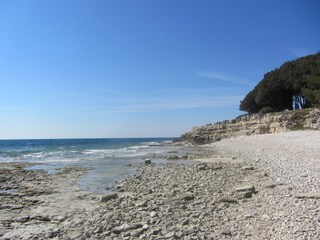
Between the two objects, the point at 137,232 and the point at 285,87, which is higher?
the point at 285,87

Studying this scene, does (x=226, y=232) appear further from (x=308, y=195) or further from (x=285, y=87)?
(x=285, y=87)

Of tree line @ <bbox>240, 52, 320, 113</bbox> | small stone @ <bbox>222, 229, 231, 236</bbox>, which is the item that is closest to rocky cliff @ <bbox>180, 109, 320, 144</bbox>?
tree line @ <bbox>240, 52, 320, 113</bbox>

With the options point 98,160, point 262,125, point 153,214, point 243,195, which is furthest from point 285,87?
point 153,214

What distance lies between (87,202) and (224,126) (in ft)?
181

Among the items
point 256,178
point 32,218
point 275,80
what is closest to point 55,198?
point 32,218

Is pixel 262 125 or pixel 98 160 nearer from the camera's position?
pixel 98 160

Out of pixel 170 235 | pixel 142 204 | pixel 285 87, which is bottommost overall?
pixel 170 235

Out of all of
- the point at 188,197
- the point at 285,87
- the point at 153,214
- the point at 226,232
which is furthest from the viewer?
the point at 285,87

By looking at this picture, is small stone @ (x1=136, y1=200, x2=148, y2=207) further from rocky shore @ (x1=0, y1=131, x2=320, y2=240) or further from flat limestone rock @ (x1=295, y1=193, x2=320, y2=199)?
flat limestone rock @ (x1=295, y1=193, x2=320, y2=199)

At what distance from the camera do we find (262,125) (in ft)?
170

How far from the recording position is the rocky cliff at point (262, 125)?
43.8 metres

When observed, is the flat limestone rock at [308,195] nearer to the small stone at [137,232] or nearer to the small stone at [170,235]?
the small stone at [170,235]

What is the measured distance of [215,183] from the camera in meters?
14.4

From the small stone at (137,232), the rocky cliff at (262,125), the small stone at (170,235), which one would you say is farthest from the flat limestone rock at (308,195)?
the rocky cliff at (262,125)
